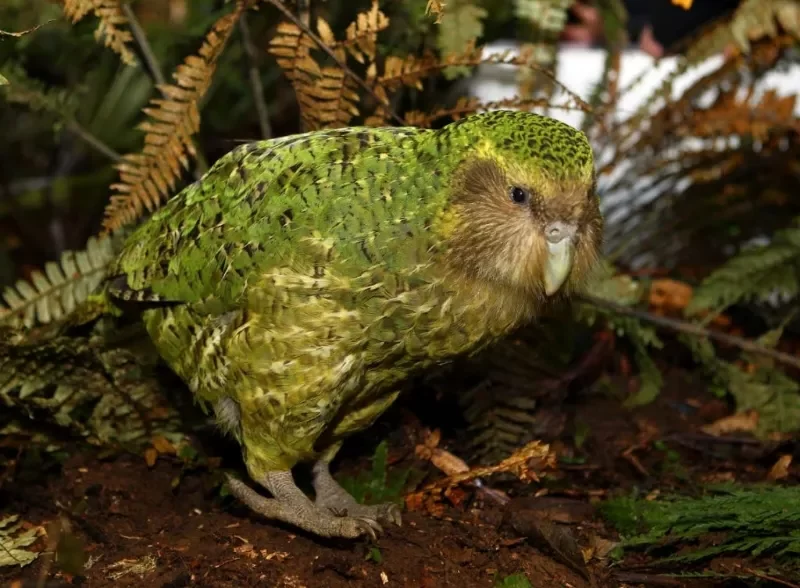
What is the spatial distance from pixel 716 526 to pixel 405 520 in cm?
80

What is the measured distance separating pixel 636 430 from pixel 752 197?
134cm

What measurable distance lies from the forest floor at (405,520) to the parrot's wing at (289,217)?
2.01 ft

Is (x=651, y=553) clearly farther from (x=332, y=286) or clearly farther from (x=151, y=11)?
(x=151, y=11)

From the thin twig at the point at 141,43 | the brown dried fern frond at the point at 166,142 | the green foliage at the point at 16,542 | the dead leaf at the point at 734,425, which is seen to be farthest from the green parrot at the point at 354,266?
the dead leaf at the point at 734,425

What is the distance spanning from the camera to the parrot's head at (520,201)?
1.98 m

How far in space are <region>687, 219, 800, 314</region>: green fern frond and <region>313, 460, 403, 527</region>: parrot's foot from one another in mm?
1505

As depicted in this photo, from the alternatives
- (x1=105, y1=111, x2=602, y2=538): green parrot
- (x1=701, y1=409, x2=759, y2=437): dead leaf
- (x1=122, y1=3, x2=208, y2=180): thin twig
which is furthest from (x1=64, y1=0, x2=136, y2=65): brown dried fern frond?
(x1=701, y1=409, x2=759, y2=437): dead leaf

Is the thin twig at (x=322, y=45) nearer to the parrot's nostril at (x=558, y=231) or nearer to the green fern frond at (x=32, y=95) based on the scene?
the parrot's nostril at (x=558, y=231)

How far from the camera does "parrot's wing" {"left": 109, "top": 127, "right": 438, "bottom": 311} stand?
212 centimetres

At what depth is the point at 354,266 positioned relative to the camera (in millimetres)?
2111

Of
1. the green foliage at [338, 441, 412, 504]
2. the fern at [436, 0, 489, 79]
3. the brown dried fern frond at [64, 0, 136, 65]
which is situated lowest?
the green foliage at [338, 441, 412, 504]

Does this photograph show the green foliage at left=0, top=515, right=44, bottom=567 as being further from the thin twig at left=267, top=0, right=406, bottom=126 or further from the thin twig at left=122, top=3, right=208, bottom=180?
the thin twig at left=267, top=0, right=406, bottom=126

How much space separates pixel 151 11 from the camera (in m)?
5.82

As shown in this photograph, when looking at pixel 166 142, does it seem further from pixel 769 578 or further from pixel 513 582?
pixel 769 578
